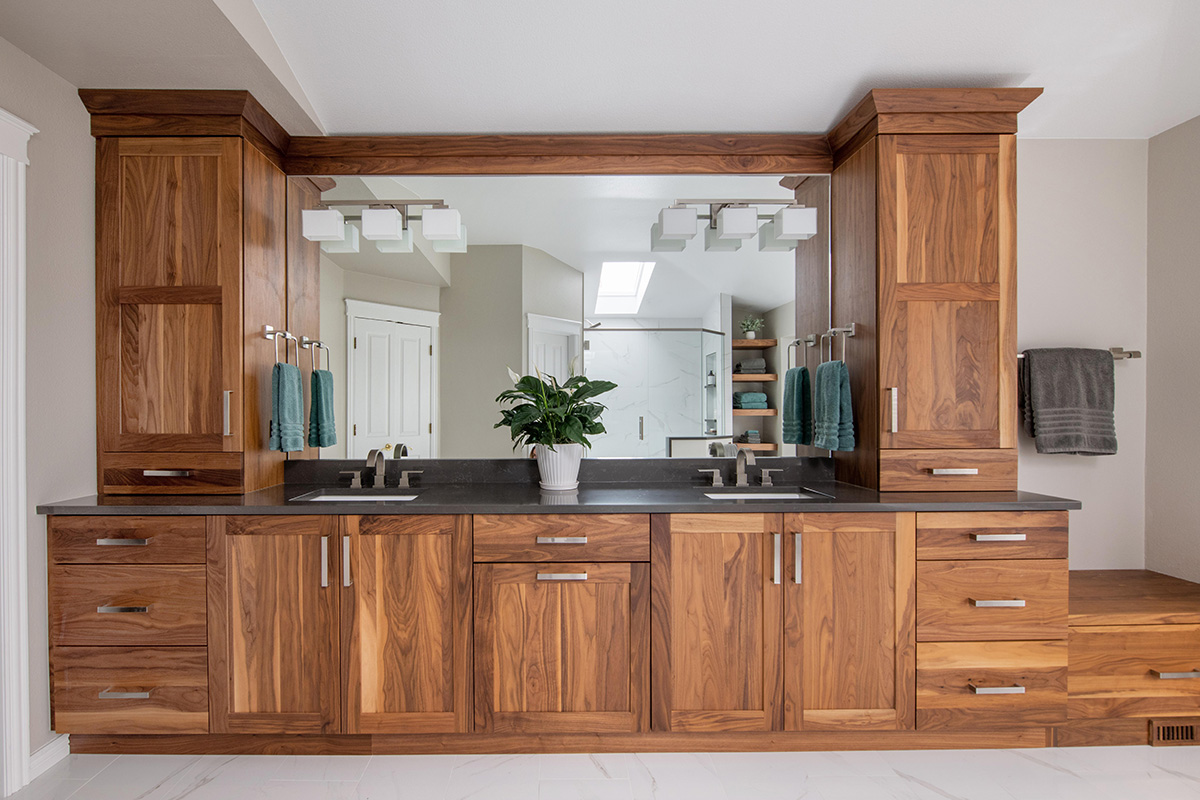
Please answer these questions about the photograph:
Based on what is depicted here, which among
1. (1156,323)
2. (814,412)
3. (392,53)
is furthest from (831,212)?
(392,53)

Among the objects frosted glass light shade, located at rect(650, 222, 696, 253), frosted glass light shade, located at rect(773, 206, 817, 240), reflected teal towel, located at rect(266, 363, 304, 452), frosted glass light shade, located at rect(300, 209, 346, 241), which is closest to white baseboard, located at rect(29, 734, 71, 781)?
reflected teal towel, located at rect(266, 363, 304, 452)

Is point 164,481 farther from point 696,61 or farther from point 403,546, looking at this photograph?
point 696,61

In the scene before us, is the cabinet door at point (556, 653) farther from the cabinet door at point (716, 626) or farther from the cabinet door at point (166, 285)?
the cabinet door at point (166, 285)

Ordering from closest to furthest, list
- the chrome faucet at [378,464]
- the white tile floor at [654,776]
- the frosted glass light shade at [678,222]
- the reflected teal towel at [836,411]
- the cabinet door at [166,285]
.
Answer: the white tile floor at [654,776], the cabinet door at [166,285], the reflected teal towel at [836,411], the chrome faucet at [378,464], the frosted glass light shade at [678,222]

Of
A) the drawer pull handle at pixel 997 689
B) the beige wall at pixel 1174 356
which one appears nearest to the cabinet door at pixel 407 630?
the drawer pull handle at pixel 997 689

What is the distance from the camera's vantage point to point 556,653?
1.99 meters

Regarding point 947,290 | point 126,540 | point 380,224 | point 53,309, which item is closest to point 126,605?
point 126,540

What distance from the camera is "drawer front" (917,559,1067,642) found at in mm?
1986

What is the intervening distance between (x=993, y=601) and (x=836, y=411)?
803mm

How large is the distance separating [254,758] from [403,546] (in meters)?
0.88

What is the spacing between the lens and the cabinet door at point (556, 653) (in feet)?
6.51

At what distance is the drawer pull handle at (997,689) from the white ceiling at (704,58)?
2.12 metres

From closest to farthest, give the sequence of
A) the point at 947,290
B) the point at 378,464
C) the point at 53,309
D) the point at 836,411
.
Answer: the point at 53,309 → the point at 947,290 → the point at 836,411 → the point at 378,464

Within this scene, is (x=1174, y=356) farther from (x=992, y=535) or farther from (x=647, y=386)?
(x=647, y=386)
